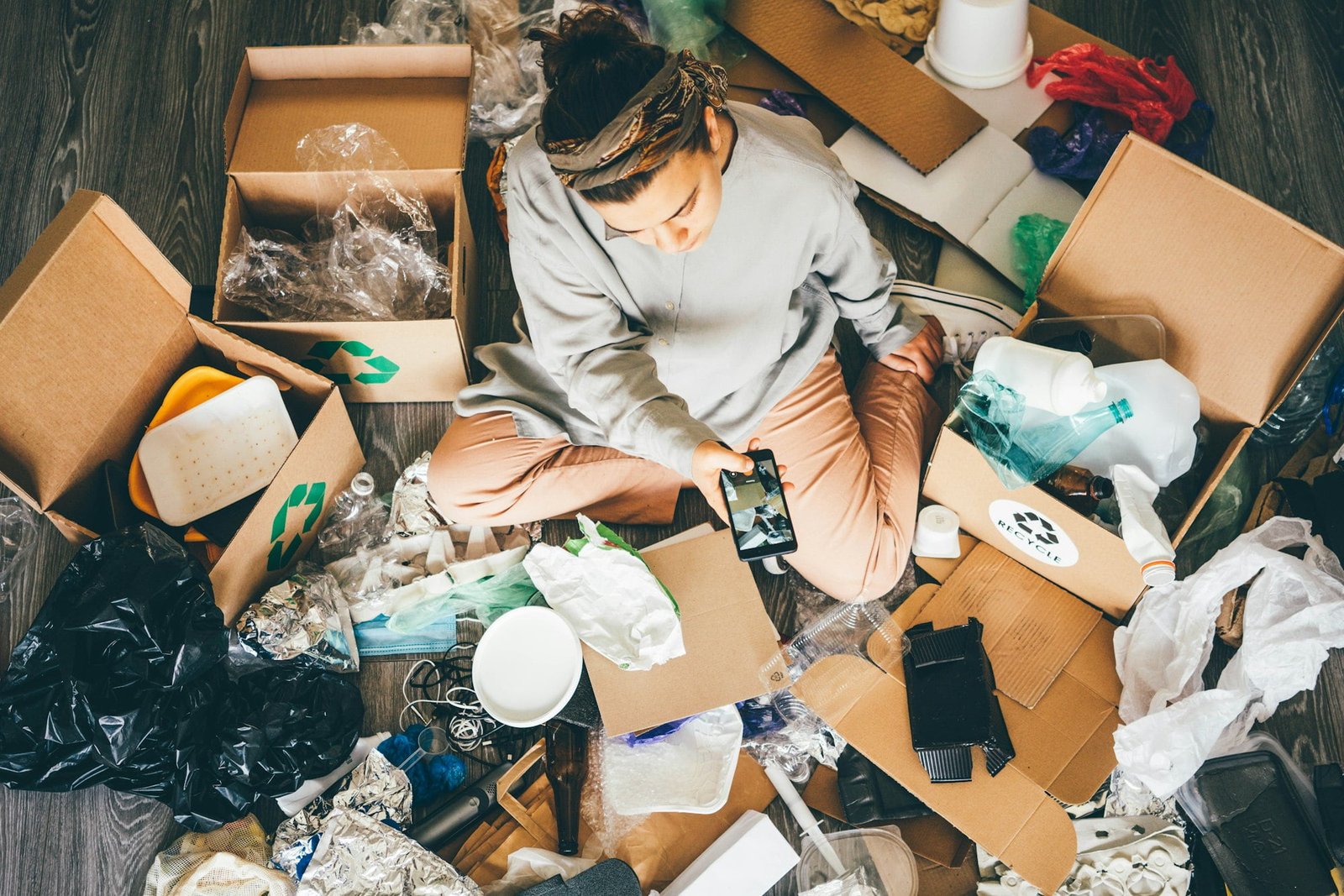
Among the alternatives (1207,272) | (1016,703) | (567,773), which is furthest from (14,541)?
(1207,272)

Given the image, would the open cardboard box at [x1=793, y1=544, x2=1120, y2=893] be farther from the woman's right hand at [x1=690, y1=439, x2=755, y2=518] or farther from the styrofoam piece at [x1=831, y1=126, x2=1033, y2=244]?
the styrofoam piece at [x1=831, y1=126, x2=1033, y2=244]

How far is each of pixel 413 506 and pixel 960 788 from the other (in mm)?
860

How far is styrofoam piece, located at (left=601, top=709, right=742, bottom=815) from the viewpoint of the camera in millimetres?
1312

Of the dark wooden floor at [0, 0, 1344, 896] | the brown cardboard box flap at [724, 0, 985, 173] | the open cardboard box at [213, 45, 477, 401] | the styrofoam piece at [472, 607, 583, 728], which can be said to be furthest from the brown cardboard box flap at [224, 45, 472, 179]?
the styrofoam piece at [472, 607, 583, 728]

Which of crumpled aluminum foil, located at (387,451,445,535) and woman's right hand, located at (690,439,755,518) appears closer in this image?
woman's right hand, located at (690,439,755,518)

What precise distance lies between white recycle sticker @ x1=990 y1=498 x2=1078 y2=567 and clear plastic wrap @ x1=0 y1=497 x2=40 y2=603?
55.8 inches

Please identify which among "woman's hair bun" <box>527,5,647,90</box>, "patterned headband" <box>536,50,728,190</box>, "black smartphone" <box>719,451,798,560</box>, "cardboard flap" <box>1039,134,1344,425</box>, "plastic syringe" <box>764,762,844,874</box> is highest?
"woman's hair bun" <box>527,5,647,90</box>

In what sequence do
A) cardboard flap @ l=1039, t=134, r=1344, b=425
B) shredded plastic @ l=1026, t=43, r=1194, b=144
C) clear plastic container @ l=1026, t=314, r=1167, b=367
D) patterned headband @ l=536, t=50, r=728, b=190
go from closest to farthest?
patterned headband @ l=536, t=50, r=728, b=190, cardboard flap @ l=1039, t=134, r=1344, b=425, clear plastic container @ l=1026, t=314, r=1167, b=367, shredded plastic @ l=1026, t=43, r=1194, b=144

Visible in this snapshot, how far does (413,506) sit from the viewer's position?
1474 millimetres

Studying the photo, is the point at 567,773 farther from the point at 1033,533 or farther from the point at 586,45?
the point at 586,45

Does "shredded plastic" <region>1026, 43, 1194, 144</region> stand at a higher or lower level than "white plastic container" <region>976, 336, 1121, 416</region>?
higher

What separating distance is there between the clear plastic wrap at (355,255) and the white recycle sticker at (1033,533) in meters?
0.84

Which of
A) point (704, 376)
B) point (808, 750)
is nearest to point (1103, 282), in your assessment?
point (704, 376)

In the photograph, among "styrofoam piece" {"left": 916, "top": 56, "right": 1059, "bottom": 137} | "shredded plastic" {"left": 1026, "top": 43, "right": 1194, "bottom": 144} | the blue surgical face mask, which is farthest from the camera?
"styrofoam piece" {"left": 916, "top": 56, "right": 1059, "bottom": 137}
